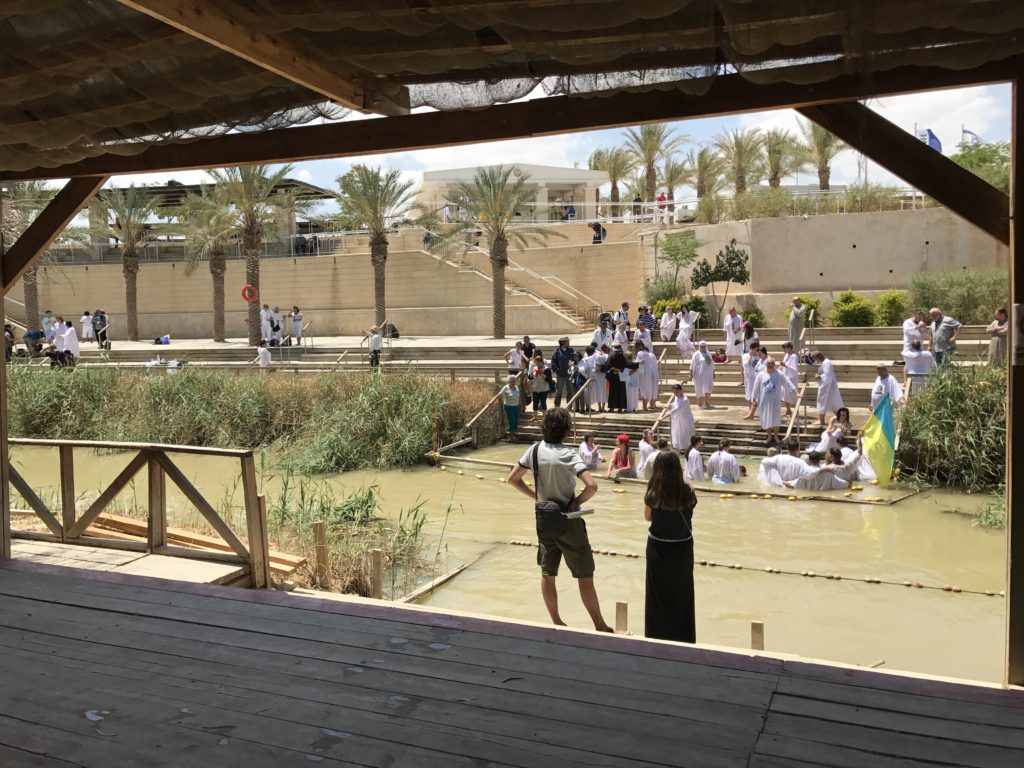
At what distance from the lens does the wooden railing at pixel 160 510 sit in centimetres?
689

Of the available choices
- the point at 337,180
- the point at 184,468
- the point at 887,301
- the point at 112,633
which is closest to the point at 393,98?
the point at 112,633

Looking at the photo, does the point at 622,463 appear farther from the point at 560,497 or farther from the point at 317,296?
the point at 317,296

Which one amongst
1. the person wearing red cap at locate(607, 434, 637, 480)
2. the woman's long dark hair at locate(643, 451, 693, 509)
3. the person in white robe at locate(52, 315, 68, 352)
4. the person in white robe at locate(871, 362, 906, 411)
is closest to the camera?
the woman's long dark hair at locate(643, 451, 693, 509)

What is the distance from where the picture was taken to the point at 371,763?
127 inches

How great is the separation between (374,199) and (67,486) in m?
23.9

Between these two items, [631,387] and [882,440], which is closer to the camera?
[882,440]

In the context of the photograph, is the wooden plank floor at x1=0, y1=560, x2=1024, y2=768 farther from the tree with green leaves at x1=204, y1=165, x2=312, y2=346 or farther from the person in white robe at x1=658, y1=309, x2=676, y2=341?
the tree with green leaves at x1=204, y1=165, x2=312, y2=346

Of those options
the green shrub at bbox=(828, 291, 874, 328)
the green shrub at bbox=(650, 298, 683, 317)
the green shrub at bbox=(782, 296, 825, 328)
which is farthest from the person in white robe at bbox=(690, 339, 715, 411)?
the green shrub at bbox=(828, 291, 874, 328)

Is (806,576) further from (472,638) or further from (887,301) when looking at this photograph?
(887,301)

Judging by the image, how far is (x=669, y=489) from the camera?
215 inches

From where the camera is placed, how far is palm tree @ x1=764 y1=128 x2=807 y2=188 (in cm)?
3597

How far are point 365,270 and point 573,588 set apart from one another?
27452 millimetres

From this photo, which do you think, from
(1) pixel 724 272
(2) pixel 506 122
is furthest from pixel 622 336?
(2) pixel 506 122

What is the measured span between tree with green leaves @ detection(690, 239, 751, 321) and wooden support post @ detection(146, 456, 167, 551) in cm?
2225
